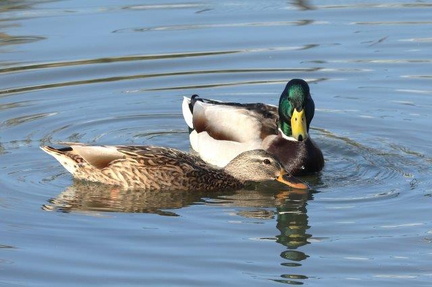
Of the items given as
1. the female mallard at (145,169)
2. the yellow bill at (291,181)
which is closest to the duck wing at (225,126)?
the female mallard at (145,169)

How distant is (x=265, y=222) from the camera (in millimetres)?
11750

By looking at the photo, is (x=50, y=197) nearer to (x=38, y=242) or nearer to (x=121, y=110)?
(x=38, y=242)

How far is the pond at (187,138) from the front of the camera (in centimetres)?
1050

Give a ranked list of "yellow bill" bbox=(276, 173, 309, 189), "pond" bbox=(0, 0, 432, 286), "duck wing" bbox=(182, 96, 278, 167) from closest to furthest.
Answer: "pond" bbox=(0, 0, 432, 286), "yellow bill" bbox=(276, 173, 309, 189), "duck wing" bbox=(182, 96, 278, 167)

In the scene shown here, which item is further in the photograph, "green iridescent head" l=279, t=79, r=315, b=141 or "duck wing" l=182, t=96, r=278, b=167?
"duck wing" l=182, t=96, r=278, b=167

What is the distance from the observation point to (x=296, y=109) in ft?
45.2

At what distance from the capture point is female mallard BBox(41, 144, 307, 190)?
Answer: 13.0 meters

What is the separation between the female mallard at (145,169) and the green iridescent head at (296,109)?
862 mm

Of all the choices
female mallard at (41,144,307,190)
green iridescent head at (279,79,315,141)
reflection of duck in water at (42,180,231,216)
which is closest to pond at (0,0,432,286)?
reflection of duck in water at (42,180,231,216)

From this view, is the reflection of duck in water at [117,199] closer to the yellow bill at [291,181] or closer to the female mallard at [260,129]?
the yellow bill at [291,181]

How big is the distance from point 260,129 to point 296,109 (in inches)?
26.5

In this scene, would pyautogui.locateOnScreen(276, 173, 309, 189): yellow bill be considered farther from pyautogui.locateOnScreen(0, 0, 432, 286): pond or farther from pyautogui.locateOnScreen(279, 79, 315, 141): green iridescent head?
pyautogui.locateOnScreen(279, 79, 315, 141): green iridescent head

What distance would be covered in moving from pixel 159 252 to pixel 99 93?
5505 mm

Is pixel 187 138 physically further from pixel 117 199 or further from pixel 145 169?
pixel 117 199
